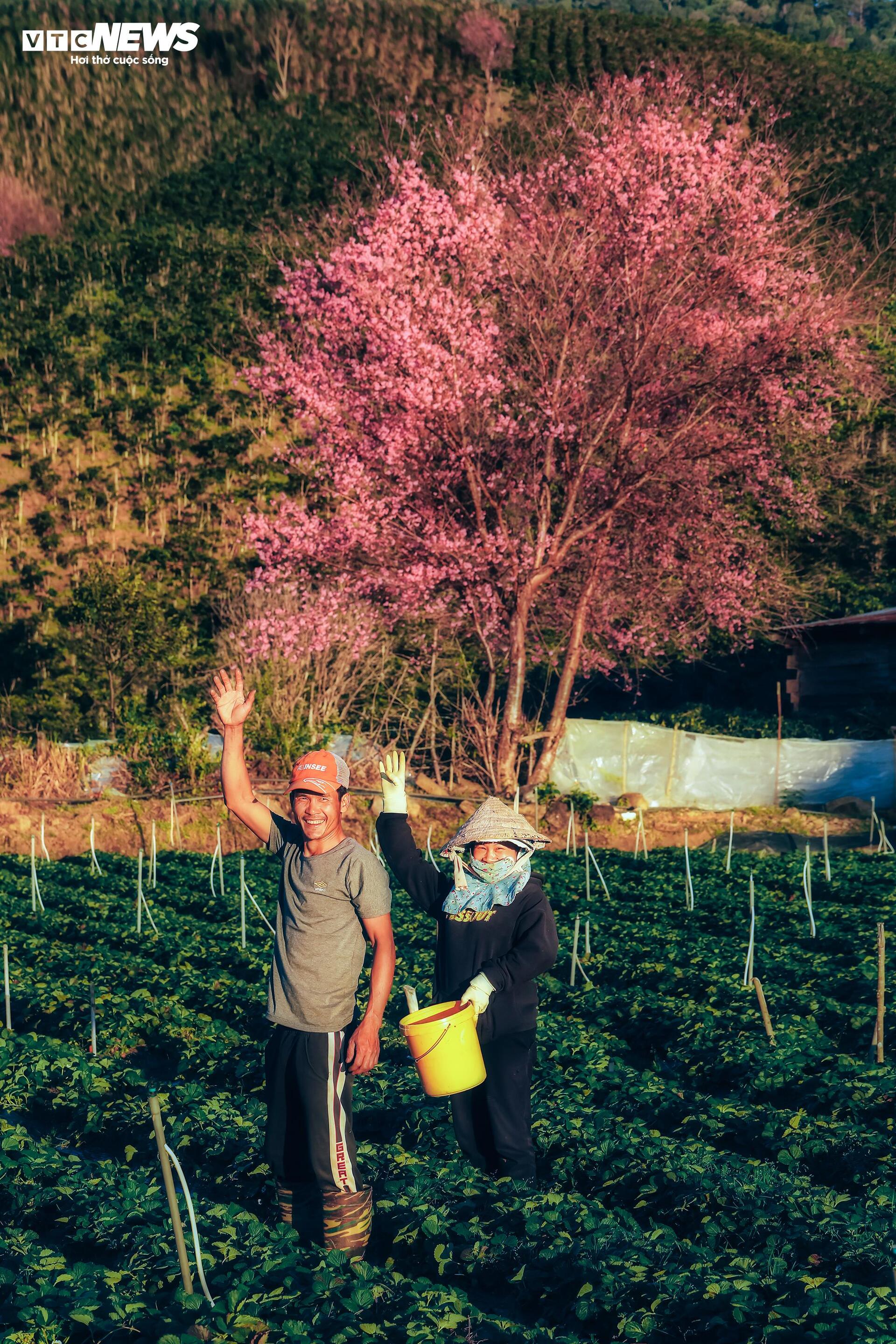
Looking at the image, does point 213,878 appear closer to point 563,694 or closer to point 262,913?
point 262,913

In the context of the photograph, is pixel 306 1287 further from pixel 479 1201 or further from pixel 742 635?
pixel 742 635

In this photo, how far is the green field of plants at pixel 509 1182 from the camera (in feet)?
14.0

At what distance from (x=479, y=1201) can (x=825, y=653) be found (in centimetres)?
2111

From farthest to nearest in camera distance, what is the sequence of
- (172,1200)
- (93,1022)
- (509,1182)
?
(93,1022) → (509,1182) → (172,1200)

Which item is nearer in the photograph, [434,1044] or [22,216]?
[434,1044]

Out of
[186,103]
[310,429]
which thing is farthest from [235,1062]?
[186,103]

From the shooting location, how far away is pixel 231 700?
5441 mm

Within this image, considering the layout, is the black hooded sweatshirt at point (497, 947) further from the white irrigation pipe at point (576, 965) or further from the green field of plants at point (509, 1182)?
the white irrigation pipe at point (576, 965)

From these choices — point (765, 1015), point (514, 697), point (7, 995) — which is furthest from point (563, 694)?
point (7, 995)

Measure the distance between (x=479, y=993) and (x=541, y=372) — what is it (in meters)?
15.6

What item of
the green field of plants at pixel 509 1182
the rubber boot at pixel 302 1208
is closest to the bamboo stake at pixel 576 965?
the green field of plants at pixel 509 1182

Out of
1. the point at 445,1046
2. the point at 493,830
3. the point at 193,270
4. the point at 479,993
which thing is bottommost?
the point at 445,1046

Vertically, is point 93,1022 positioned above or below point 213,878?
above

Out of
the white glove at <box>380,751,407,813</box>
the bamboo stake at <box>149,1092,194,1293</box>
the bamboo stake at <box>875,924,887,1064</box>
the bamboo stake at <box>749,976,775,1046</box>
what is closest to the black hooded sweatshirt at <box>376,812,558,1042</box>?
the white glove at <box>380,751,407,813</box>
